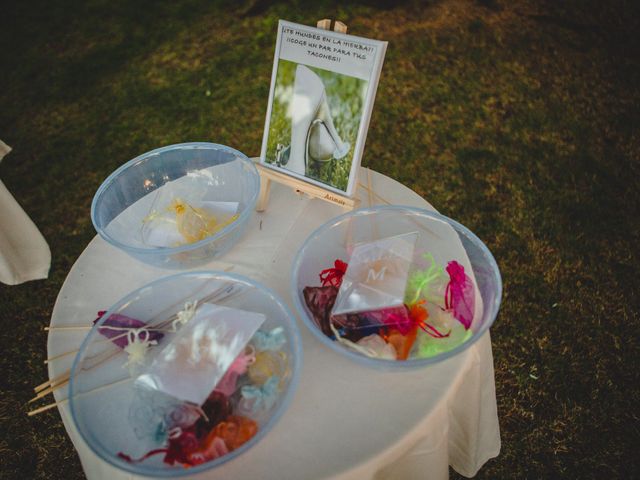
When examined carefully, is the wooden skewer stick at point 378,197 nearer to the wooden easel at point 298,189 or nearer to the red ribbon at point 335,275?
the wooden easel at point 298,189

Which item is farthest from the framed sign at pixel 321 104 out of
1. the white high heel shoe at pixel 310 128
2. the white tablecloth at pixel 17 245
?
the white tablecloth at pixel 17 245

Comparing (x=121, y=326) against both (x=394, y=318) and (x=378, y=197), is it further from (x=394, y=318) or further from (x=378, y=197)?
(x=378, y=197)

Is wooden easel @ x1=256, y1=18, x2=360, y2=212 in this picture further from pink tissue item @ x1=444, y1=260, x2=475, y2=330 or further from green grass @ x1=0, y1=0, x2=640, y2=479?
green grass @ x1=0, y1=0, x2=640, y2=479

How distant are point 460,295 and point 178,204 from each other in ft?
2.39

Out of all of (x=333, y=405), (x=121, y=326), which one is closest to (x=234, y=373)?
(x=333, y=405)

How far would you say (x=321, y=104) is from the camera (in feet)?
Result: 3.78


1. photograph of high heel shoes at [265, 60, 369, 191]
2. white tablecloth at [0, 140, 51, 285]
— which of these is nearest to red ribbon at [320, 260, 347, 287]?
photograph of high heel shoes at [265, 60, 369, 191]

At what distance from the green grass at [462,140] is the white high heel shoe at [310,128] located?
3.96 ft

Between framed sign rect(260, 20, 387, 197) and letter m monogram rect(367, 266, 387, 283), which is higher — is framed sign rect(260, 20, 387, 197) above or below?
above

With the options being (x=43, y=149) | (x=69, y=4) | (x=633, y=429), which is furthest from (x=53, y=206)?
(x=633, y=429)

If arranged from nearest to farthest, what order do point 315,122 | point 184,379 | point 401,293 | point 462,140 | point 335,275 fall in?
point 184,379 → point 401,293 → point 335,275 → point 315,122 → point 462,140

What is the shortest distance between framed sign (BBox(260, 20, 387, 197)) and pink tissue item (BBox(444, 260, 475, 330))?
33 centimetres

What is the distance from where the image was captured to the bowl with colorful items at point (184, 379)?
813 millimetres

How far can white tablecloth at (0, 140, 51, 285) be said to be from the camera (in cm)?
170
